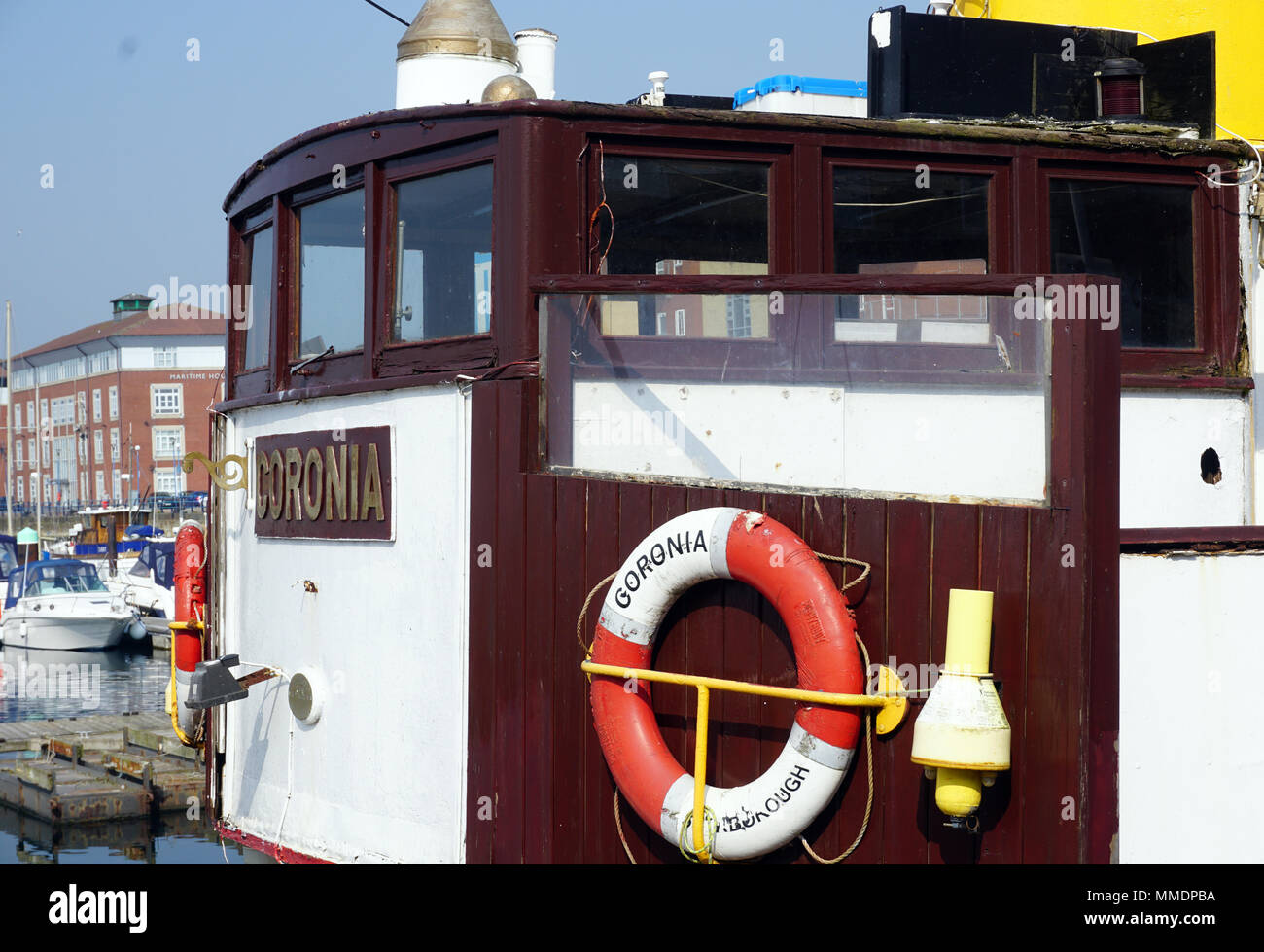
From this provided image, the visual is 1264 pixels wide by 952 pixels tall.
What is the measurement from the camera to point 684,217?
626 cm

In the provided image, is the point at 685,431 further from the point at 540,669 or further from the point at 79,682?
the point at 79,682

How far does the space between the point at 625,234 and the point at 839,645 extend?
2315mm

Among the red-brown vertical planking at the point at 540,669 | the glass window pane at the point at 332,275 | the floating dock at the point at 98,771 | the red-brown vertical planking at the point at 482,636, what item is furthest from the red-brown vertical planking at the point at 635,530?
the floating dock at the point at 98,771

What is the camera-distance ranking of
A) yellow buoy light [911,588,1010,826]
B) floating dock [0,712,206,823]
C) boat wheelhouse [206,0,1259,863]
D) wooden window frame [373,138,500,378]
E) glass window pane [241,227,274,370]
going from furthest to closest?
floating dock [0,712,206,823]
glass window pane [241,227,274,370]
wooden window frame [373,138,500,378]
boat wheelhouse [206,0,1259,863]
yellow buoy light [911,588,1010,826]

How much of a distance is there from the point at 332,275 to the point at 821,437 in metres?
3.05

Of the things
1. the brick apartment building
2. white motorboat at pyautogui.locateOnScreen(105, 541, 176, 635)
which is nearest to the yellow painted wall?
white motorboat at pyautogui.locateOnScreen(105, 541, 176, 635)

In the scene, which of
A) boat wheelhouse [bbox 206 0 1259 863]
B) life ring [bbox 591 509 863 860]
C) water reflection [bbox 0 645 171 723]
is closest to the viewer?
boat wheelhouse [bbox 206 0 1259 863]

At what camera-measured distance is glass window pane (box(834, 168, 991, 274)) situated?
6.45 m

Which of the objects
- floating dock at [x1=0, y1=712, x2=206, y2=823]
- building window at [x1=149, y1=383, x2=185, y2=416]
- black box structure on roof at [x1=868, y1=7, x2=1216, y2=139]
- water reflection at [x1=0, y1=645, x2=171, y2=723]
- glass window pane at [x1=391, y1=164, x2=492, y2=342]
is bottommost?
water reflection at [x1=0, y1=645, x2=171, y2=723]

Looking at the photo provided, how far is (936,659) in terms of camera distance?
4.79 m

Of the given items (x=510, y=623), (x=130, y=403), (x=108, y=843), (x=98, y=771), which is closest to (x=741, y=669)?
(x=510, y=623)

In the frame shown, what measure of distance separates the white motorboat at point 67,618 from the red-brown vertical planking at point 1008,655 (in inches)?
1541

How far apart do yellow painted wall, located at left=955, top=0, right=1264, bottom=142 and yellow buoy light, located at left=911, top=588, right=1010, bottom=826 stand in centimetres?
529

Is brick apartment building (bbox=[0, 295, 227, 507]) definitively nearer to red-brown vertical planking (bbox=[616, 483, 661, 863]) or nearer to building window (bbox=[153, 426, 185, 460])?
building window (bbox=[153, 426, 185, 460])
